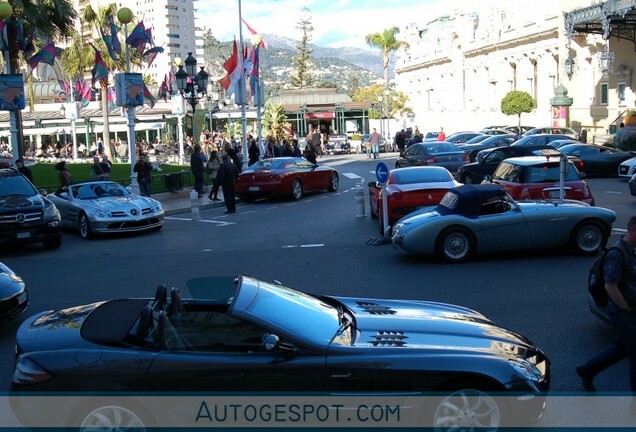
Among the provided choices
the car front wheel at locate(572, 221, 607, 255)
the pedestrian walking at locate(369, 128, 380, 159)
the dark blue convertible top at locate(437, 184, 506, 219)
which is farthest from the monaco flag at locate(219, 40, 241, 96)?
the car front wheel at locate(572, 221, 607, 255)

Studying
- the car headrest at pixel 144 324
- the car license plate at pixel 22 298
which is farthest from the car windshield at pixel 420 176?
the car headrest at pixel 144 324

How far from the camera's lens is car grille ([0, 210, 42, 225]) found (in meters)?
15.8

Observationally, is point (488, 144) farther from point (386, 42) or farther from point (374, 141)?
point (386, 42)

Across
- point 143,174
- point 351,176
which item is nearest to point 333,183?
point 143,174

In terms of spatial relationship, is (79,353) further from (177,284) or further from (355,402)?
(177,284)

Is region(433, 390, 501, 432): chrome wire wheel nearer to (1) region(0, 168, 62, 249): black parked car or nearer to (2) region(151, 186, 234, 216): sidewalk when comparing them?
(1) region(0, 168, 62, 249): black parked car

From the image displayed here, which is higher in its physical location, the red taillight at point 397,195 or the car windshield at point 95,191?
the car windshield at point 95,191

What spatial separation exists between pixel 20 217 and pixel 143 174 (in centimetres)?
861

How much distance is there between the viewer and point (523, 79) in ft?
193

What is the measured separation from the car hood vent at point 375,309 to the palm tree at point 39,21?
21.5m

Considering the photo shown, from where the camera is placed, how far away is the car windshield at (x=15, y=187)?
1656 cm

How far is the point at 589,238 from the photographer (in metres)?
12.7

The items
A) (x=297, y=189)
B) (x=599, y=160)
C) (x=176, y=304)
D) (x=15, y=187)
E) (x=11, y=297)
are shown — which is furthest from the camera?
(x=599, y=160)

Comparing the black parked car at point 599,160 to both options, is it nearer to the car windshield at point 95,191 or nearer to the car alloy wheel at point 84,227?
the car windshield at point 95,191
